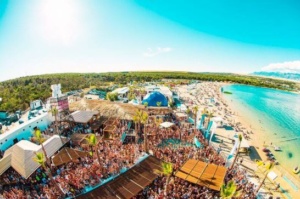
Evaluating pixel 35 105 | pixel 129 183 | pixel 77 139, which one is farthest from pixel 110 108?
pixel 35 105

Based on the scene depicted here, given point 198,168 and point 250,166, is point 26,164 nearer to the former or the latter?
point 198,168

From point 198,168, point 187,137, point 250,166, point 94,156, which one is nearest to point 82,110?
point 94,156

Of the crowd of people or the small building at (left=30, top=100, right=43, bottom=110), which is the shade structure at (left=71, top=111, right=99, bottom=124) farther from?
the small building at (left=30, top=100, right=43, bottom=110)

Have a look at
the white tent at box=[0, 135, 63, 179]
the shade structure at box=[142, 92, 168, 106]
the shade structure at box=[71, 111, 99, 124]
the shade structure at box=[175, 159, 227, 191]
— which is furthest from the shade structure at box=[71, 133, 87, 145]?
the shade structure at box=[142, 92, 168, 106]

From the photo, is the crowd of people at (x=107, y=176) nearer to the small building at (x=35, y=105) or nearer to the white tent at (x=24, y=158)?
the white tent at (x=24, y=158)

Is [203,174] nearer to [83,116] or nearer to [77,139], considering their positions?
[77,139]

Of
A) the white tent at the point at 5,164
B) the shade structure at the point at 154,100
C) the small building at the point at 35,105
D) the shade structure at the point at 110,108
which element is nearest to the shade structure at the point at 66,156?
the white tent at the point at 5,164
